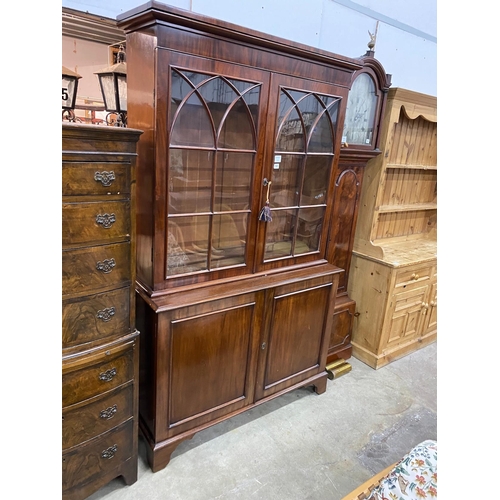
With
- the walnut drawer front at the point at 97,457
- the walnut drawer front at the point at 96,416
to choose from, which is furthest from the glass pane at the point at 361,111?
the walnut drawer front at the point at 97,457

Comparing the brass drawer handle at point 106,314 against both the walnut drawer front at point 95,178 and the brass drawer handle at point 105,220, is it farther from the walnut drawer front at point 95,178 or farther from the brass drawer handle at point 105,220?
the walnut drawer front at point 95,178

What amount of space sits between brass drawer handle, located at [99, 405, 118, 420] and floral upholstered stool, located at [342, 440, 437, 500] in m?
0.94

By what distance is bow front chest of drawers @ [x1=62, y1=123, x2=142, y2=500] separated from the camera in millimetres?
1198

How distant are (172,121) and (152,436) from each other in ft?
4.68

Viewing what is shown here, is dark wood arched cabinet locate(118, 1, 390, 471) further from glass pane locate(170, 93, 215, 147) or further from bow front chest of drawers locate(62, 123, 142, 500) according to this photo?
bow front chest of drawers locate(62, 123, 142, 500)

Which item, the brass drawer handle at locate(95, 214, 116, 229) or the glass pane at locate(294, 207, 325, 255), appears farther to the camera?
the glass pane at locate(294, 207, 325, 255)

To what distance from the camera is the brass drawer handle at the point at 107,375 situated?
1.42 m

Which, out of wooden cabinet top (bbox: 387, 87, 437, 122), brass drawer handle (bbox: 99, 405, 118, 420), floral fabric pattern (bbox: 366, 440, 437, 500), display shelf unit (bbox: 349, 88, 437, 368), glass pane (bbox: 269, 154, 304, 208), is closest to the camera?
floral fabric pattern (bbox: 366, 440, 437, 500)

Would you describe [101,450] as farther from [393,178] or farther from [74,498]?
[393,178]

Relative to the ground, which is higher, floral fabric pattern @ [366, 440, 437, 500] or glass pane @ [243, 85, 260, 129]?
glass pane @ [243, 85, 260, 129]

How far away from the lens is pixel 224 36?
1.45m

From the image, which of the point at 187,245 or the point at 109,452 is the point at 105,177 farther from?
the point at 109,452

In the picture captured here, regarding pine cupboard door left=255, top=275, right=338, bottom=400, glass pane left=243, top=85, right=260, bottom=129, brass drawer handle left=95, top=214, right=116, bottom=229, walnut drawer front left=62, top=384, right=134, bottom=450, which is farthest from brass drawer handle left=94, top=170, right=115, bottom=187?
pine cupboard door left=255, top=275, right=338, bottom=400
